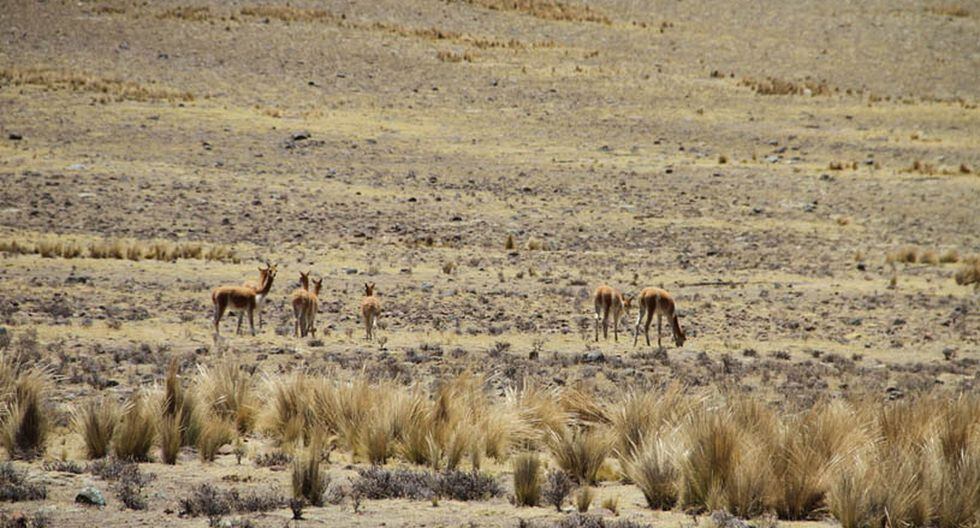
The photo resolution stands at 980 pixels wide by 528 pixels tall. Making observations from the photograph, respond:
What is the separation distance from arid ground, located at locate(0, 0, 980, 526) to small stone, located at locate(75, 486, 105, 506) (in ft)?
0.51

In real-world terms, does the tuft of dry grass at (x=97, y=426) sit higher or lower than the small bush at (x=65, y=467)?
higher

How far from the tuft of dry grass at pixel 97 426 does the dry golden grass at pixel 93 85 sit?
33041mm

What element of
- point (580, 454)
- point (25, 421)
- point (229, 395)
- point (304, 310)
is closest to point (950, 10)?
point (304, 310)

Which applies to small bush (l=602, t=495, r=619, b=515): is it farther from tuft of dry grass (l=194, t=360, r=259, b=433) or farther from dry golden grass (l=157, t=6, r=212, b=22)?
dry golden grass (l=157, t=6, r=212, b=22)

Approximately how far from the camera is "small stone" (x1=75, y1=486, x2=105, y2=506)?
9.50m

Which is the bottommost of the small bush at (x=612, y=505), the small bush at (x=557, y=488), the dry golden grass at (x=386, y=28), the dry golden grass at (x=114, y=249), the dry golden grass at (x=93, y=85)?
the small bush at (x=612, y=505)

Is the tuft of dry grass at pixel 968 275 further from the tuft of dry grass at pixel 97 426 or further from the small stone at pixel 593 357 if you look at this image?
the tuft of dry grass at pixel 97 426

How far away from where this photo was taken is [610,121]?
44.9 m

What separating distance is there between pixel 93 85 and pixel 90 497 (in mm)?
37291

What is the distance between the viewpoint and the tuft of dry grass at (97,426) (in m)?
11.1

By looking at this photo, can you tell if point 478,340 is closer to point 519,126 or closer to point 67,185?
point 67,185

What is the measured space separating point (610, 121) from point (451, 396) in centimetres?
3355

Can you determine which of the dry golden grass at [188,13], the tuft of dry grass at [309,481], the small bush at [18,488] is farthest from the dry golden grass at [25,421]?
the dry golden grass at [188,13]

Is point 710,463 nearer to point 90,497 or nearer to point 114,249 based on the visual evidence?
point 90,497
